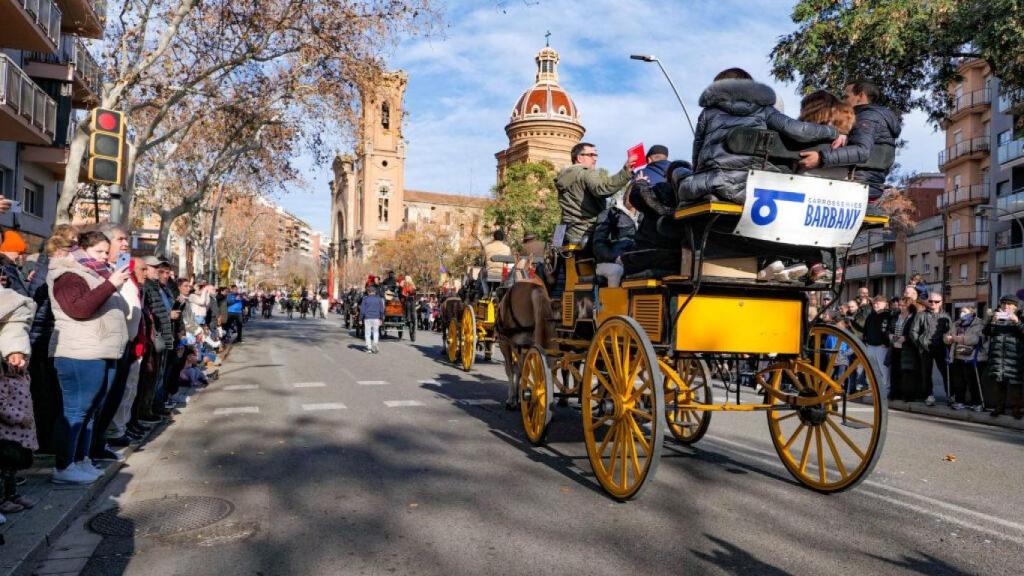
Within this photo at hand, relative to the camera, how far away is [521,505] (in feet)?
16.9

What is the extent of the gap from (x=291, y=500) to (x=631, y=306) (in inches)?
112

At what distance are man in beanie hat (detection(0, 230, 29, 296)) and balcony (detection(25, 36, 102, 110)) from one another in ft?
58.9

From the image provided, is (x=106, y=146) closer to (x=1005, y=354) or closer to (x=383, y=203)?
(x=1005, y=354)

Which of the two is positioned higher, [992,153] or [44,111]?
[992,153]

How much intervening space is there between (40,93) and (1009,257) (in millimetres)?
43321

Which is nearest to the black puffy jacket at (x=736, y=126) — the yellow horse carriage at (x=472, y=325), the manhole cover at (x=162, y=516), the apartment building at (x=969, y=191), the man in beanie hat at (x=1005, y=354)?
the manhole cover at (x=162, y=516)

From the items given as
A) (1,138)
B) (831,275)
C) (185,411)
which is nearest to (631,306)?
(831,275)

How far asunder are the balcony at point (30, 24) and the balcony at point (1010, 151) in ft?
135

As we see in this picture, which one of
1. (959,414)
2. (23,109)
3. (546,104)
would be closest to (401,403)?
(959,414)

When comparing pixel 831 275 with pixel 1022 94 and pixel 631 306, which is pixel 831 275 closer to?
pixel 631 306

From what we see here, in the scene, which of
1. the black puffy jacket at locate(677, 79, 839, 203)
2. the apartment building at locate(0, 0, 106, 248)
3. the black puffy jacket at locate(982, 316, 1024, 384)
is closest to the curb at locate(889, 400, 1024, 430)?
the black puffy jacket at locate(982, 316, 1024, 384)

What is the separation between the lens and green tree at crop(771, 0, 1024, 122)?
11344 millimetres

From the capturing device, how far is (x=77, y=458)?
18.5 ft

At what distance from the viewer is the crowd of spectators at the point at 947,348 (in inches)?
401
